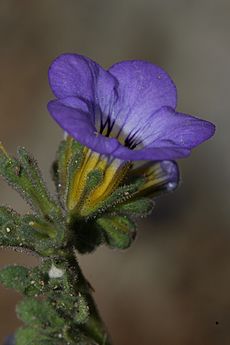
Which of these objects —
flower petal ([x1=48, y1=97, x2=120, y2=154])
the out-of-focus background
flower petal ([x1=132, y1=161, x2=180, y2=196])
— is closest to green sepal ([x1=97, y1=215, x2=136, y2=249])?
flower petal ([x1=132, y1=161, x2=180, y2=196])

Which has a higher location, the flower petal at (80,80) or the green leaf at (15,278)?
the flower petal at (80,80)

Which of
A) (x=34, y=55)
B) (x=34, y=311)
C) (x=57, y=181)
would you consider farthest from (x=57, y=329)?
(x=34, y=55)

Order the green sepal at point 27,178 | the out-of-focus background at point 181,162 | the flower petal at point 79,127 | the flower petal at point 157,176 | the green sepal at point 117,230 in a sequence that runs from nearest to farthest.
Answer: the flower petal at point 79,127, the green sepal at point 27,178, the green sepal at point 117,230, the flower petal at point 157,176, the out-of-focus background at point 181,162

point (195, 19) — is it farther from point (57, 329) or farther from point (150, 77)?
point (57, 329)

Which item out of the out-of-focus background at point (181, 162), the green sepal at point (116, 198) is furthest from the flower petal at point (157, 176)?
the out-of-focus background at point (181, 162)

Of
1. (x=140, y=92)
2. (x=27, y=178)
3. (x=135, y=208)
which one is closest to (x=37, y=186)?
(x=27, y=178)

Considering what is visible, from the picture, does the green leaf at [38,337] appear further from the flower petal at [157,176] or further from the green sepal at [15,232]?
the flower petal at [157,176]

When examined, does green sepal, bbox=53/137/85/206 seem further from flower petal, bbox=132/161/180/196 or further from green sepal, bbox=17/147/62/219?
flower petal, bbox=132/161/180/196

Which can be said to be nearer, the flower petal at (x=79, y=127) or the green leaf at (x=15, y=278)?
the flower petal at (x=79, y=127)
